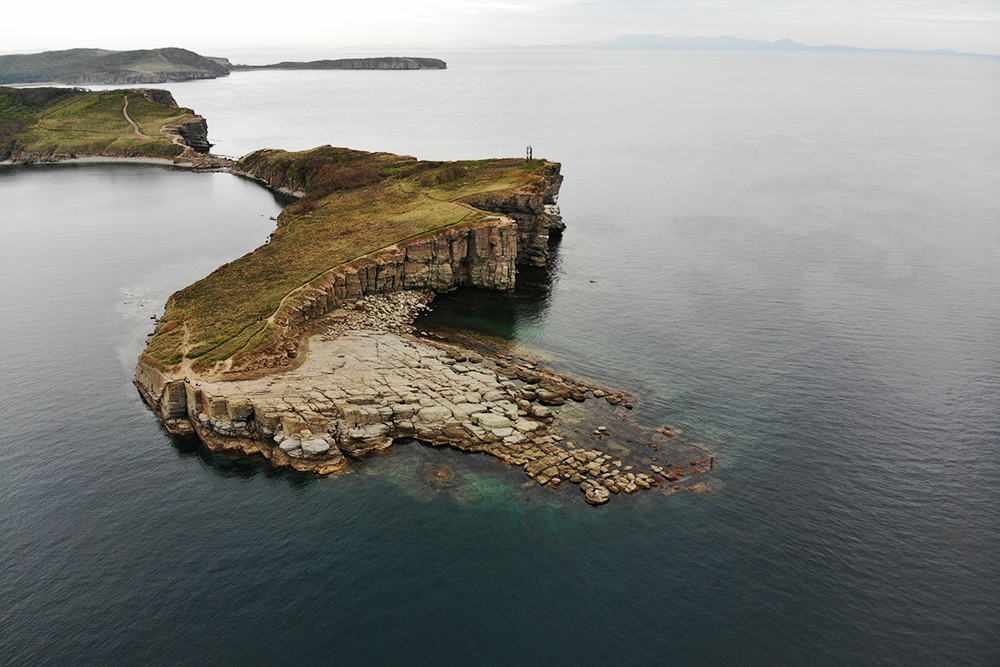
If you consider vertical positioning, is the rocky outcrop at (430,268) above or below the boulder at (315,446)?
above

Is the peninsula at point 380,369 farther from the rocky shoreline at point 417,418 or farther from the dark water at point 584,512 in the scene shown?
the dark water at point 584,512

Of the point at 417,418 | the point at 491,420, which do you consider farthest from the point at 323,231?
the point at 491,420

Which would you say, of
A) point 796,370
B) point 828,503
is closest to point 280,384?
point 828,503

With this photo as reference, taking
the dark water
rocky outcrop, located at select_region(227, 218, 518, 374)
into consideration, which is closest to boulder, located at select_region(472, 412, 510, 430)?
the dark water

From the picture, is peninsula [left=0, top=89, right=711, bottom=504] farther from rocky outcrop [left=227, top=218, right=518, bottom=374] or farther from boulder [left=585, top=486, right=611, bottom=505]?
rocky outcrop [left=227, top=218, right=518, bottom=374]

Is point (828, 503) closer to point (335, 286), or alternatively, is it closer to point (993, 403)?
point (993, 403)

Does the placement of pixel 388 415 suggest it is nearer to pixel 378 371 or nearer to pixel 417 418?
pixel 417 418

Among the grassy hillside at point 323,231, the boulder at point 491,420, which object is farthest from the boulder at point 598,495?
the grassy hillside at point 323,231
